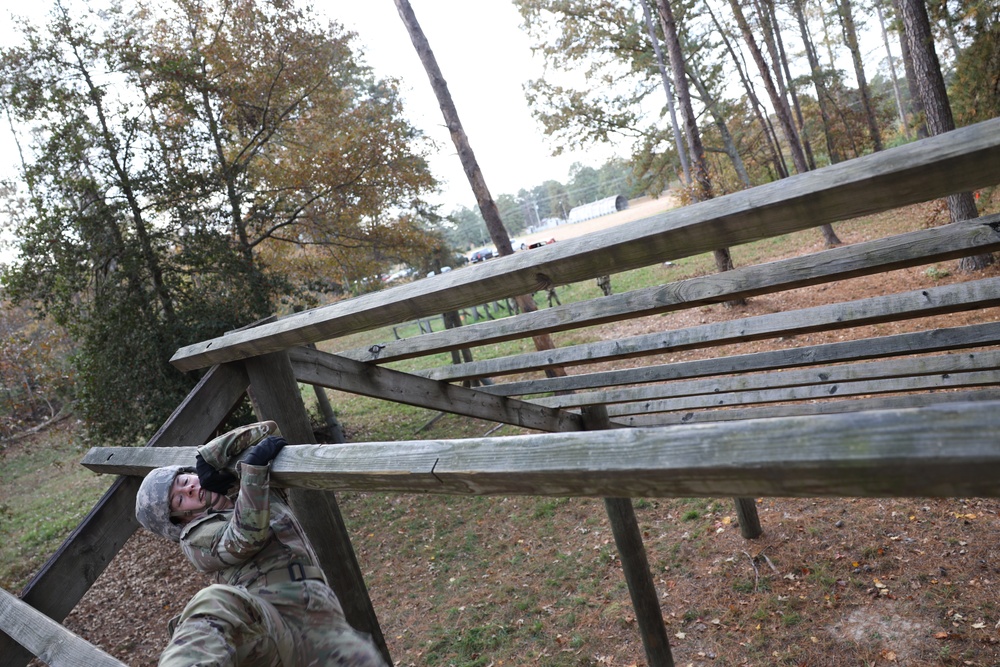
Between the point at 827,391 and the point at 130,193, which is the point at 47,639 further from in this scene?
the point at 130,193

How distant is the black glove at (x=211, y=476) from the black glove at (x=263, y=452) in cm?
18

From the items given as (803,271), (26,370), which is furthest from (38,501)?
(803,271)

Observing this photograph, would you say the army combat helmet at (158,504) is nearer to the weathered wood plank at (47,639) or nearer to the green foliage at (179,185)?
the weathered wood plank at (47,639)

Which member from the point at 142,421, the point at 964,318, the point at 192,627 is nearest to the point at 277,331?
the point at 192,627

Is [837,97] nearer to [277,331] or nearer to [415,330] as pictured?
[415,330]

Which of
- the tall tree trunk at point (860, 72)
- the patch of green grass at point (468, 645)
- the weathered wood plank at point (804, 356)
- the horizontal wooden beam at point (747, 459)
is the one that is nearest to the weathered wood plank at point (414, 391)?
the weathered wood plank at point (804, 356)

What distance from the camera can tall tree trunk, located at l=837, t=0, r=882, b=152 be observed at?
2698cm

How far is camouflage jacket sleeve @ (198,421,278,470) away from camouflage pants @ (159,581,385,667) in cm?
46

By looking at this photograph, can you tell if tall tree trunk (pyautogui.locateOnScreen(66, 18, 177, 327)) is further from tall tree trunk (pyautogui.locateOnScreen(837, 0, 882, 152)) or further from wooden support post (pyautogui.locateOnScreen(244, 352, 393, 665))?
tall tree trunk (pyautogui.locateOnScreen(837, 0, 882, 152))

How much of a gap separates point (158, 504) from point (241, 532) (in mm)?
499

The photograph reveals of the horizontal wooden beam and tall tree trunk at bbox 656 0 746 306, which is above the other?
tall tree trunk at bbox 656 0 746 306

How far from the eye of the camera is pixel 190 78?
497 inches

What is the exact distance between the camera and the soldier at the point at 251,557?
6.71 feet

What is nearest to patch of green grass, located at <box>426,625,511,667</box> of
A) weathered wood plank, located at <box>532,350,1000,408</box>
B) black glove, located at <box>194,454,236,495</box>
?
weathered wood plank, located at <box>532,350,1000,408</box>
